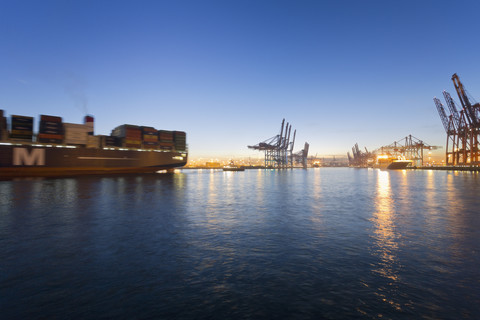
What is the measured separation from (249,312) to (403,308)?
119 inches

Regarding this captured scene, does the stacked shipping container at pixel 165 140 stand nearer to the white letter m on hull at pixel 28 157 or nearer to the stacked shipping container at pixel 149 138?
the stacked shipping container at pixel 149 138

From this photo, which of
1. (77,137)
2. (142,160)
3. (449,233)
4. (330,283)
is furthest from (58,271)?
(142,160)

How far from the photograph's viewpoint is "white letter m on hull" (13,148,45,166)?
1881 inches

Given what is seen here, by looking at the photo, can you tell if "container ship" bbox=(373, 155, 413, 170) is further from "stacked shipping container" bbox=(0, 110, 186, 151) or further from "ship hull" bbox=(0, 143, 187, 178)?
"ship hull" bbox=(0, 143, 187, 178)

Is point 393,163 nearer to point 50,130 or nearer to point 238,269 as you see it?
point 50,130

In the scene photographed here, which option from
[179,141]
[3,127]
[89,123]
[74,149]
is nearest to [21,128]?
[3,127]

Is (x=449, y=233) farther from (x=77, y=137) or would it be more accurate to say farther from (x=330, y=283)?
(x=77, y=137)

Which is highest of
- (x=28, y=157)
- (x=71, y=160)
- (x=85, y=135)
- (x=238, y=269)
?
(x=85, y=135)

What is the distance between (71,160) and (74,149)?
2.63 metres

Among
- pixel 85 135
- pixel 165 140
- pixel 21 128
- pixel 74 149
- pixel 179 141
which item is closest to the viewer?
pixel 21 128

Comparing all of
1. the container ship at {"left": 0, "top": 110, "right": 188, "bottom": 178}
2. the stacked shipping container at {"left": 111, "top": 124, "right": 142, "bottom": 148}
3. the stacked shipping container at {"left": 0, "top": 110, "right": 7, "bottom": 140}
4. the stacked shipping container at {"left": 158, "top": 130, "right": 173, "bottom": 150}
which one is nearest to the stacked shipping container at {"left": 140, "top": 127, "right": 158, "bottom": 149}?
the container ship at {"left": 0, "top": 110, "right": 188, "bottom": 178}

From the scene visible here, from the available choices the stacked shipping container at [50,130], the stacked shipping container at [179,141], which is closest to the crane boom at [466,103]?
the stacked shipping container at [179,141]

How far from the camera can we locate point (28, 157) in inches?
1927

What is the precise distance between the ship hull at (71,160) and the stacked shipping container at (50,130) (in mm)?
1638
